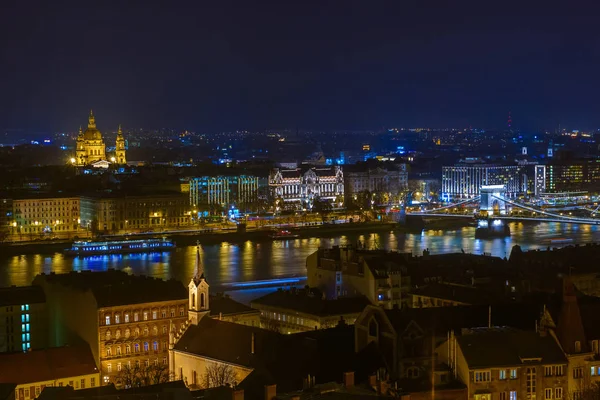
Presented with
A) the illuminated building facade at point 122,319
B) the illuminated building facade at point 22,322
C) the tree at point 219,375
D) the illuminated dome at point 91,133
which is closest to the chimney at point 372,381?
the tree at point 219,375

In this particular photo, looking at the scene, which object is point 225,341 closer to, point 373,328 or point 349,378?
point 373,328

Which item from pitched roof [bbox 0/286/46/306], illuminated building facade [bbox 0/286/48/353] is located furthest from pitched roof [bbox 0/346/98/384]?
pitched roof [bbox 0/286/46/306]

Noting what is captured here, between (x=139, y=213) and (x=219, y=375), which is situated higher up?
(x=139, y=213)

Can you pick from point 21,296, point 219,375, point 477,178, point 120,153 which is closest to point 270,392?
point 219,375

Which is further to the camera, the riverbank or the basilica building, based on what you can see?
the basilica building

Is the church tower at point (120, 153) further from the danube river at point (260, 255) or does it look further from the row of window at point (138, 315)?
the row of window at point (138, 315)

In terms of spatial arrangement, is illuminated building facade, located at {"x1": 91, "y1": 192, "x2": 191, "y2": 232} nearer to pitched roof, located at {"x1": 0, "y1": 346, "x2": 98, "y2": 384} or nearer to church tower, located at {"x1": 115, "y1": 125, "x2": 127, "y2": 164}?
church tower, located at {"x1": 115, "y1": 125, "x2": 127, "y2": 164}
